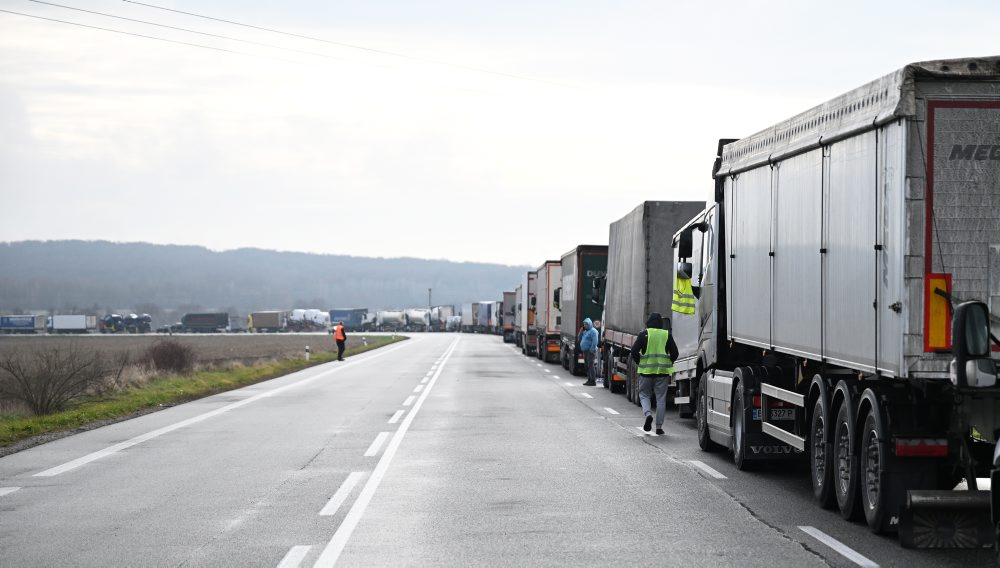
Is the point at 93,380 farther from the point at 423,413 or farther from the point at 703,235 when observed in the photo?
the point at 703,235

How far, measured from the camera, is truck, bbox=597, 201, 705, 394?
877 inches

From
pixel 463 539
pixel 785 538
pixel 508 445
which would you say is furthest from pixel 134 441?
pixel 785 538

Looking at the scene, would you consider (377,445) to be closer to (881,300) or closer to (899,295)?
(881,300)

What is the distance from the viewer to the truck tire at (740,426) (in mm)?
12195

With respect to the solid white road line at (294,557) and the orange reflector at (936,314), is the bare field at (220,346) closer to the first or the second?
the solid white road line at (294,557)

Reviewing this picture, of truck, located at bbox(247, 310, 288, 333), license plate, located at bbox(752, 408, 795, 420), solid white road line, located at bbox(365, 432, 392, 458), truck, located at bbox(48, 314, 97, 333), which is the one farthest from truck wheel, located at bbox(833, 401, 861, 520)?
truck, located at bbox(48, 314, 97, 333)

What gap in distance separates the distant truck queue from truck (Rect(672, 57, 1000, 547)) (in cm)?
1

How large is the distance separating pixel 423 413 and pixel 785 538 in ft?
39.7

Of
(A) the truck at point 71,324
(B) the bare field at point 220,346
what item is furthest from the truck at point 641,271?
(A) the truck at point 71,324

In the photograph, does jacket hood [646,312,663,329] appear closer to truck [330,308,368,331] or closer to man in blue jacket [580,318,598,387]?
man in blue jacket [580,318,598,387]

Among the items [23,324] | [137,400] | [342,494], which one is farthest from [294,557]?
[23,324]

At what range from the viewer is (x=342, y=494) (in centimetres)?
1063

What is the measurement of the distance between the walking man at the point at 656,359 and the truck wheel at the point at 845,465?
682cm

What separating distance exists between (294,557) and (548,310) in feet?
116
